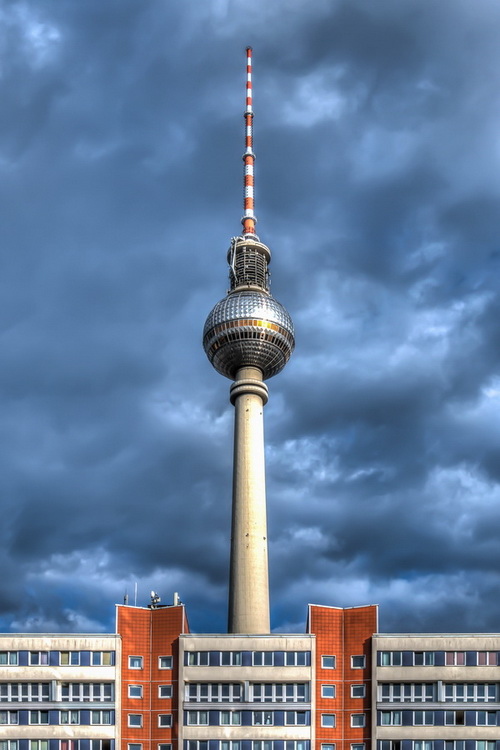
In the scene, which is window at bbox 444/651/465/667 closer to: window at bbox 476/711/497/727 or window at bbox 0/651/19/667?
window at bbox 476/711/497/727

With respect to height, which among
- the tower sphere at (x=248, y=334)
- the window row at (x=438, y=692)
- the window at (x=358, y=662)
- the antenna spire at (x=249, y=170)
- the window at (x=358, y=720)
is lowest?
the window at (x=358, y=720)

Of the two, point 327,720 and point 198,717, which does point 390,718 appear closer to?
point 327,720

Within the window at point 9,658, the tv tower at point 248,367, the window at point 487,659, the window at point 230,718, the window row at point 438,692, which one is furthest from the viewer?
the tv tower at point 248,367

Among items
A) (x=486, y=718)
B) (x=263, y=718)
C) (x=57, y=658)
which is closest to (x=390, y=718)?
(x=486, y=718)

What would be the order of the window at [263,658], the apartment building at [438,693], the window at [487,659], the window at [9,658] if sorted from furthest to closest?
the window at [9,658] → the window at [263,658] → the window at [487,659] → the apartment building at [438,693]

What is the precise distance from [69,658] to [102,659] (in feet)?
11.3

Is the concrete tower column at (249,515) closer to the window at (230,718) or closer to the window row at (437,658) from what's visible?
the window at (230,718)

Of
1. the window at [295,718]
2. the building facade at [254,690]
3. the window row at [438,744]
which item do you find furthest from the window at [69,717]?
the window row at [438,744]

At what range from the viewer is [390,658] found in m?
118

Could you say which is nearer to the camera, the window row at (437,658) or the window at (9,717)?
the window row at (437,658)

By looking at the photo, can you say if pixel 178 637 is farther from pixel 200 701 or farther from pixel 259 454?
pixel 259 454

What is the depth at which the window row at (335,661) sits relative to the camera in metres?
119

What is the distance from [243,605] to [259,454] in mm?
22239

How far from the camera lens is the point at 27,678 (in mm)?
118625
